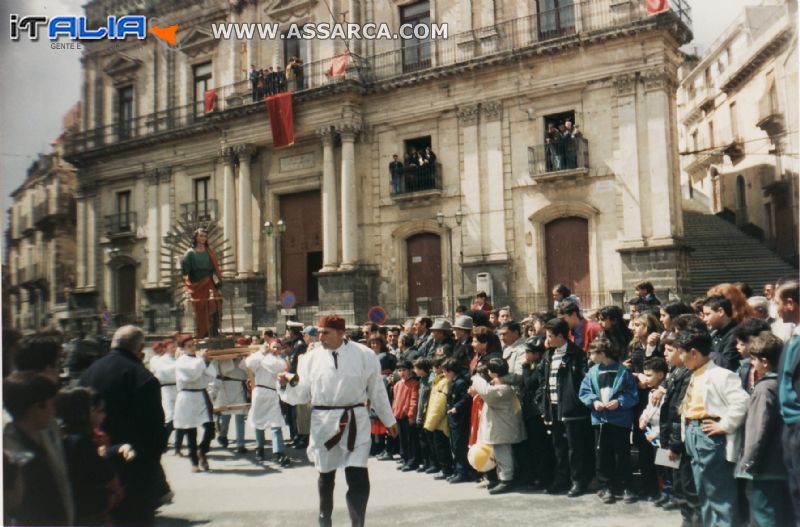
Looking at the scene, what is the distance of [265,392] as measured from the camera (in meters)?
9.72

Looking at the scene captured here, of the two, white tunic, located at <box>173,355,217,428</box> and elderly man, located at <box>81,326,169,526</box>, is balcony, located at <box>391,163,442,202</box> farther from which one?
elderly man, located at <box>81,326,169,526</box>

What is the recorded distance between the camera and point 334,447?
6004 mm

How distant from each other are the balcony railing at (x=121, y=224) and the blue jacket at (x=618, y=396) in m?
15.0

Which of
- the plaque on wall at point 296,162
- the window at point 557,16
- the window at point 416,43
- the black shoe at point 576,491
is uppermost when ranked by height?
the window at point 557,16

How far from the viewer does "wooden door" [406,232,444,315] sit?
68.1 feet

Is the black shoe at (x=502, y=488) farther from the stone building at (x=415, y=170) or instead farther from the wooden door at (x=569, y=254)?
the wooden door at (x=569, y=254)

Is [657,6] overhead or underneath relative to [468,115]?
overhead

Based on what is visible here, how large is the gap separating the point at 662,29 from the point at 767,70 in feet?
32.3

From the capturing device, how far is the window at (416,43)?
15.4 meters

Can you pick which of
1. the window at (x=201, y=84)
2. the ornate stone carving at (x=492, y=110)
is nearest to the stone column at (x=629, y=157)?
the ornate stone carving at (x=492, y=110)

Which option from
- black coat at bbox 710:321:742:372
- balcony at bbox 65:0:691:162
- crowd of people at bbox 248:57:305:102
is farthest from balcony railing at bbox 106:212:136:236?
black coat at bbox 710:321:742:372

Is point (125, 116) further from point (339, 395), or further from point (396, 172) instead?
point (339, 395)

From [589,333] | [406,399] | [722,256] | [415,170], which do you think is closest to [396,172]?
[415,170]

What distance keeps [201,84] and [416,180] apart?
7.04 m
